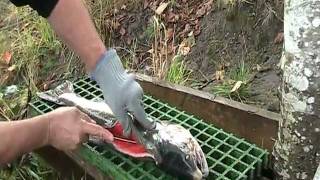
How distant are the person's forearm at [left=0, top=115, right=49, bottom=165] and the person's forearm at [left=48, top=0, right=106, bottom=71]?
0.33 meters

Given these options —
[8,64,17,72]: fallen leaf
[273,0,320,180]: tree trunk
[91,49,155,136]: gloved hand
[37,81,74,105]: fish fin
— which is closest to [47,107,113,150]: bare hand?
[91,49,155,136]: gloved hand

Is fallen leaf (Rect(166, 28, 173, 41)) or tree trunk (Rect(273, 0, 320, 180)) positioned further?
fallen leaf (Rect(166, 28, 173, 41))

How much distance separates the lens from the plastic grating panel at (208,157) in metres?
2.36

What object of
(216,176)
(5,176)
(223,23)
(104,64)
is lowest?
(5,176)

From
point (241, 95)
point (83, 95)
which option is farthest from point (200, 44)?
point (83, 95)

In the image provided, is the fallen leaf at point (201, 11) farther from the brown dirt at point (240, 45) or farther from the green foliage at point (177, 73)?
the green foliage at point (177, 73)

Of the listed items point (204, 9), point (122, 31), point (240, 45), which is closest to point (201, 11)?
point (204, 9)

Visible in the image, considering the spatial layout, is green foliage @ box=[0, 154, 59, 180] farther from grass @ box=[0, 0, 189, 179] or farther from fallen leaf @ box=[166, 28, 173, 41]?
fallen leaf @ box=[166, 28, 173, 41]

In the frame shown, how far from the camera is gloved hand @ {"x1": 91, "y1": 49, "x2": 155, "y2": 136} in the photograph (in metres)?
2.05

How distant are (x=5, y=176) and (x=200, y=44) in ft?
5.53

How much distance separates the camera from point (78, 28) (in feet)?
6.92

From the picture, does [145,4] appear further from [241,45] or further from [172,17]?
[241,45]

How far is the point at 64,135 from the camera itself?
2.08 meters

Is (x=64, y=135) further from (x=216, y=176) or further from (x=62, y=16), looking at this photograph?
(x=216, y=176)
